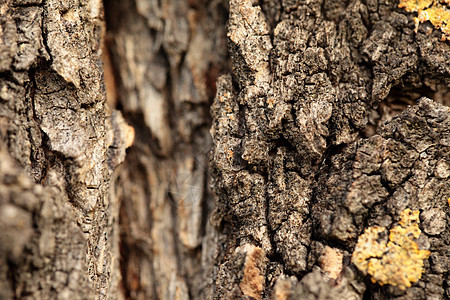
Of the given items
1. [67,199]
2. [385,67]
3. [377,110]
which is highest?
[385,67]

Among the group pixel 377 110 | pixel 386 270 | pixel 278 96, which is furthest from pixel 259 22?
pixel 386 270

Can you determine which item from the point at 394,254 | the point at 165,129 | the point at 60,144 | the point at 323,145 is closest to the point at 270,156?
the point at 323,145

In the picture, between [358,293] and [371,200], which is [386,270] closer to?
[358,293]

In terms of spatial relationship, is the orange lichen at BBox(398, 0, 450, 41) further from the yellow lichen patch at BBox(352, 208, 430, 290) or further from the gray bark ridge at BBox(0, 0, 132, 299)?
the gray bark ridge at BBox(0, 0, 132, 299)

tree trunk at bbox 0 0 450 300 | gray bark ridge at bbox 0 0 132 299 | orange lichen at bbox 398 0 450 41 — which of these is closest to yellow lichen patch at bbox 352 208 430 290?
tree trunk at bbox 0 0 450 300

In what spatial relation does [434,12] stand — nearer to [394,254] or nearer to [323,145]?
[323,145]

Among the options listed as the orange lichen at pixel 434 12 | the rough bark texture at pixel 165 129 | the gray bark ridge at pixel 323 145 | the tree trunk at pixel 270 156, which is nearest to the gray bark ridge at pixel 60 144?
the tree trunk at pixel 270 156

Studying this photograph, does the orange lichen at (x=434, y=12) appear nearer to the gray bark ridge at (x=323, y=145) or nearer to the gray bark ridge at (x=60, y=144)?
the gray bark ridge at (x=323, y=145)
